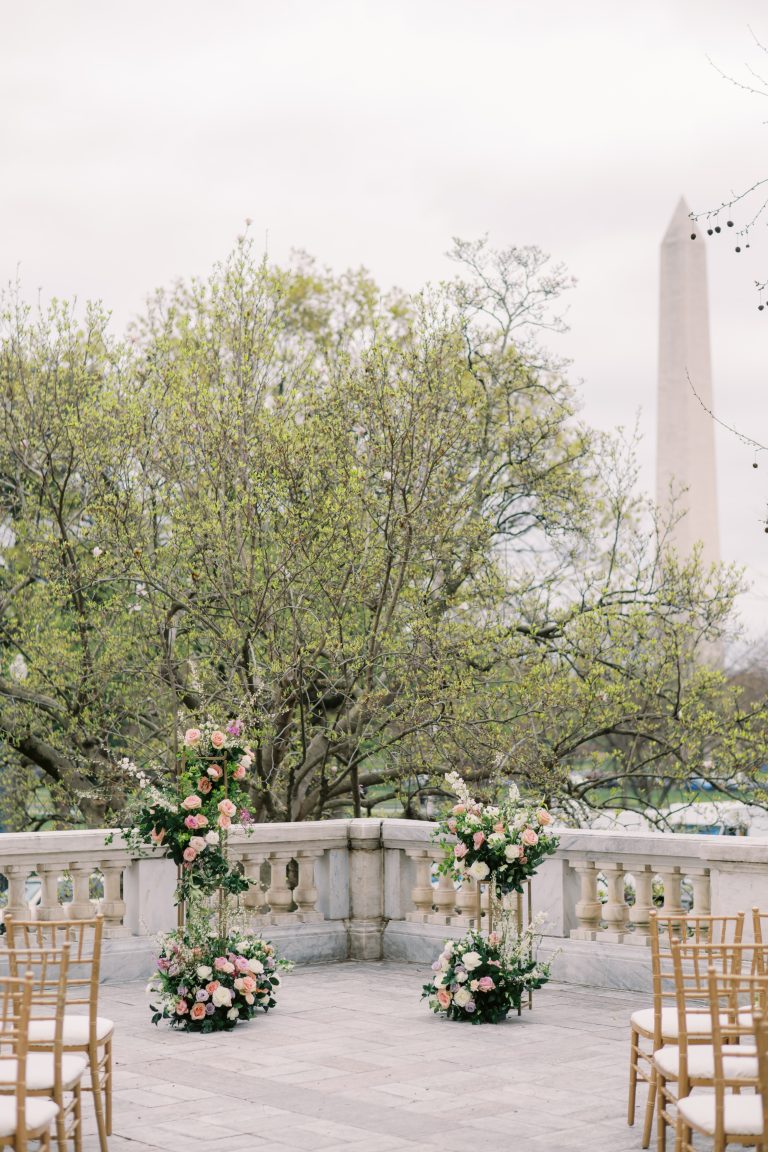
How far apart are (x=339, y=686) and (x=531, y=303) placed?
5.96 meters

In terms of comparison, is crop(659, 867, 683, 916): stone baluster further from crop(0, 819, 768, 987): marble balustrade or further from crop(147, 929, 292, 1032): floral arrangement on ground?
crop(147, 929, 292, 1032): floral arrangement on ground

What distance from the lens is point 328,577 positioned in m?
15.4

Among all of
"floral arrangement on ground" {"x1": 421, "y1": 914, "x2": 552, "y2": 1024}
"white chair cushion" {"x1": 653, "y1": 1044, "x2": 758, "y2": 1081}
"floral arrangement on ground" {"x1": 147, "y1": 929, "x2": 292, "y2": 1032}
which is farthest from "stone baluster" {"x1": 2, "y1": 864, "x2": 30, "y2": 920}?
"white chair cushion" {"x1": 653, "y1": 1044, "x2": 758, "y2": 1081}

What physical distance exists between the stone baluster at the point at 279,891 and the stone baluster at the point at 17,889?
2121 mm

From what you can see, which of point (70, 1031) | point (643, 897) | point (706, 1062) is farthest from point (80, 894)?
point (706, 1062)

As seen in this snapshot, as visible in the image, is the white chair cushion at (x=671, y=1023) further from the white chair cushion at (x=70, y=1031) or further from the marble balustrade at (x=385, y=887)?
the marble balustrade at (x=385, y=887)

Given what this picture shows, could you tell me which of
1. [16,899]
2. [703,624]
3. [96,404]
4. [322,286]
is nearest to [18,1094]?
[16,899]

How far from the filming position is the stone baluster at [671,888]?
34.8 ft

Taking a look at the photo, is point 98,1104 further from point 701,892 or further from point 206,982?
point 701,892

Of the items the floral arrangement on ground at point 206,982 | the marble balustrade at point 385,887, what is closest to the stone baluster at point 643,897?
the marble balustrade at point 385,887

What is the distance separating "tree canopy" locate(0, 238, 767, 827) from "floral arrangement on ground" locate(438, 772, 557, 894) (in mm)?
4204

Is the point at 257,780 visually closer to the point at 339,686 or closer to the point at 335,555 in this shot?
the point at 339,686

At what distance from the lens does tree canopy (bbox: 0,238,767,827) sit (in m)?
15.4

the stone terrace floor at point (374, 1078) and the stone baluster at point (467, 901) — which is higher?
the stone baluster at point (467, 901)
